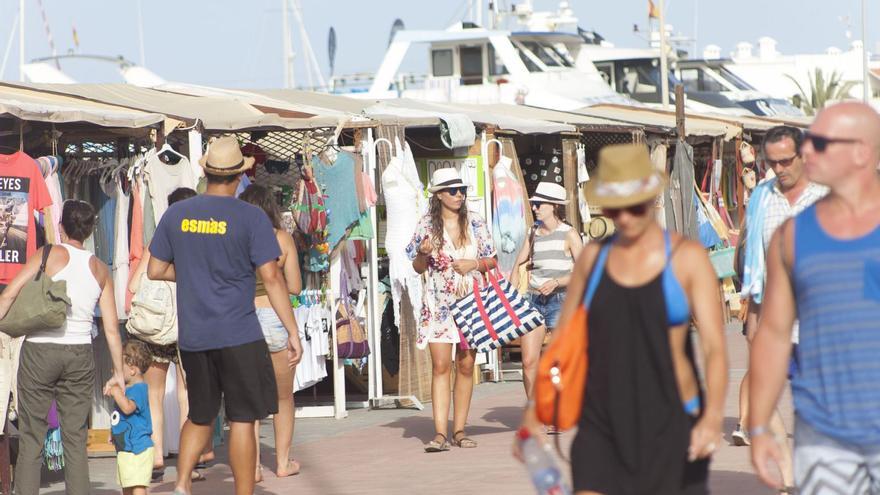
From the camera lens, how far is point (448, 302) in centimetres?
1116

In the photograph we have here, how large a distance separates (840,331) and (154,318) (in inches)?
243

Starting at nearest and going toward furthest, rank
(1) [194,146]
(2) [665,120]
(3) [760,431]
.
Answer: (3) [760,431] → (1) [194,146] → (2) [665,120]

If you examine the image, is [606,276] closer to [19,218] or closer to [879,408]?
[879,408]

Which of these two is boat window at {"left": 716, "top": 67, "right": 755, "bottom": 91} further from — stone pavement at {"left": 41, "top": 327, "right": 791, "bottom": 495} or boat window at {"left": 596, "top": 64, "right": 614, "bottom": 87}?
stone pavement at {"left": 41, "top": 327, "right": 791, "bottom": 495}

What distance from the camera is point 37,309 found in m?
8.45

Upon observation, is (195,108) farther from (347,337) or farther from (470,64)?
(470,64)

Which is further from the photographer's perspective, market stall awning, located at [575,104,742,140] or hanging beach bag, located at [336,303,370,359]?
market stall awning, located at [575,104,742,140]

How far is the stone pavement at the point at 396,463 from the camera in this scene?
9.70 meters

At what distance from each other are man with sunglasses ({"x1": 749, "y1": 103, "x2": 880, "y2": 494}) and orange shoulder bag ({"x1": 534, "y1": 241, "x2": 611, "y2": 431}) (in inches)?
22.0

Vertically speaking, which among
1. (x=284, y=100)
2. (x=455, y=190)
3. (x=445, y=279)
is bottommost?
(x=445, y=279)

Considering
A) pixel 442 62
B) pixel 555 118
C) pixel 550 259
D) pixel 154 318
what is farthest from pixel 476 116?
pixel 442 62

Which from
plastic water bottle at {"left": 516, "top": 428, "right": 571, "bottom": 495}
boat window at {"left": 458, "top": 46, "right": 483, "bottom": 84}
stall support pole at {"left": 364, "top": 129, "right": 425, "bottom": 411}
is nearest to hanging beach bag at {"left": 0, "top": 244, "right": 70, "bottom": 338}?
plastic water bottle at {"left": 516, "top": 428, "right": 571, "bottom": 495}

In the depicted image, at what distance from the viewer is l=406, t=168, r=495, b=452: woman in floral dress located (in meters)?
11.1

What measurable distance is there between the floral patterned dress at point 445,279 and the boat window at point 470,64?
23.0 meters
